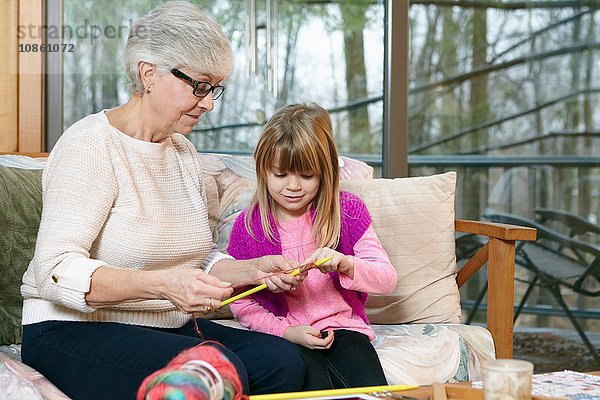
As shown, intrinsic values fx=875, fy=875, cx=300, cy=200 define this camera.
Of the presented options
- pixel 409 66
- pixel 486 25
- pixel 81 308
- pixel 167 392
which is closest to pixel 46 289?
pixel 81 308

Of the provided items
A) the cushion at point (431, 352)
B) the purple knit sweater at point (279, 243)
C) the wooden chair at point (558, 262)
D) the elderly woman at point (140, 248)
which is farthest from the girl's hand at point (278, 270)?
the wooden chair at point (558, 262)

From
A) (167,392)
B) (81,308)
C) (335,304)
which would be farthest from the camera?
(335,304)

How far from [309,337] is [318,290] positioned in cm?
22

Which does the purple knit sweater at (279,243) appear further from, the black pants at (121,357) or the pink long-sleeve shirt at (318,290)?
the black pants at (121,357)

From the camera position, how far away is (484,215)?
3672 millimetres

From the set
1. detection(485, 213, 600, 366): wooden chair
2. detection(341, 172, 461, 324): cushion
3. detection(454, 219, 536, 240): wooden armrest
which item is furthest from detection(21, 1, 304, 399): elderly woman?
detection(485, 213, 600, 366): wooden chair

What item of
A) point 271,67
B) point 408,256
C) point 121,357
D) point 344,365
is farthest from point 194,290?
point 271,67

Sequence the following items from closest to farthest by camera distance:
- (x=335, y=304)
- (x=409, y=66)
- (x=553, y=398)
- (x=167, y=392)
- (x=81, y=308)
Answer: (x=167, y=392), (x=553, y=398), (x=81, y=308), (x=335, y=304), (x=409, y=66)

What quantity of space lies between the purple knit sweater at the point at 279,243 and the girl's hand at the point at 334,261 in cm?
14

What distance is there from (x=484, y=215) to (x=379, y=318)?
1.38 m

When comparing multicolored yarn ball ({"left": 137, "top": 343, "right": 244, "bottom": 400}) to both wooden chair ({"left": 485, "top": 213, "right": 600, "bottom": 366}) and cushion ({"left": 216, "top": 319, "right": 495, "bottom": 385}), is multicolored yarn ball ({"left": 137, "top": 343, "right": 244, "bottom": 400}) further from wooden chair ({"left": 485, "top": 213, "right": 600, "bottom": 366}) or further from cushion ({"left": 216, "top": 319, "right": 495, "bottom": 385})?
wooden chair ({"left": 485, "top": 213, "right": 600, "bottom": 366})

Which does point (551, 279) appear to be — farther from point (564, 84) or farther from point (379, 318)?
point (379, 318)

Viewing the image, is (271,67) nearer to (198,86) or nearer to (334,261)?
(198,86)

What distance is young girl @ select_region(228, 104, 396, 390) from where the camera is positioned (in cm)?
195
